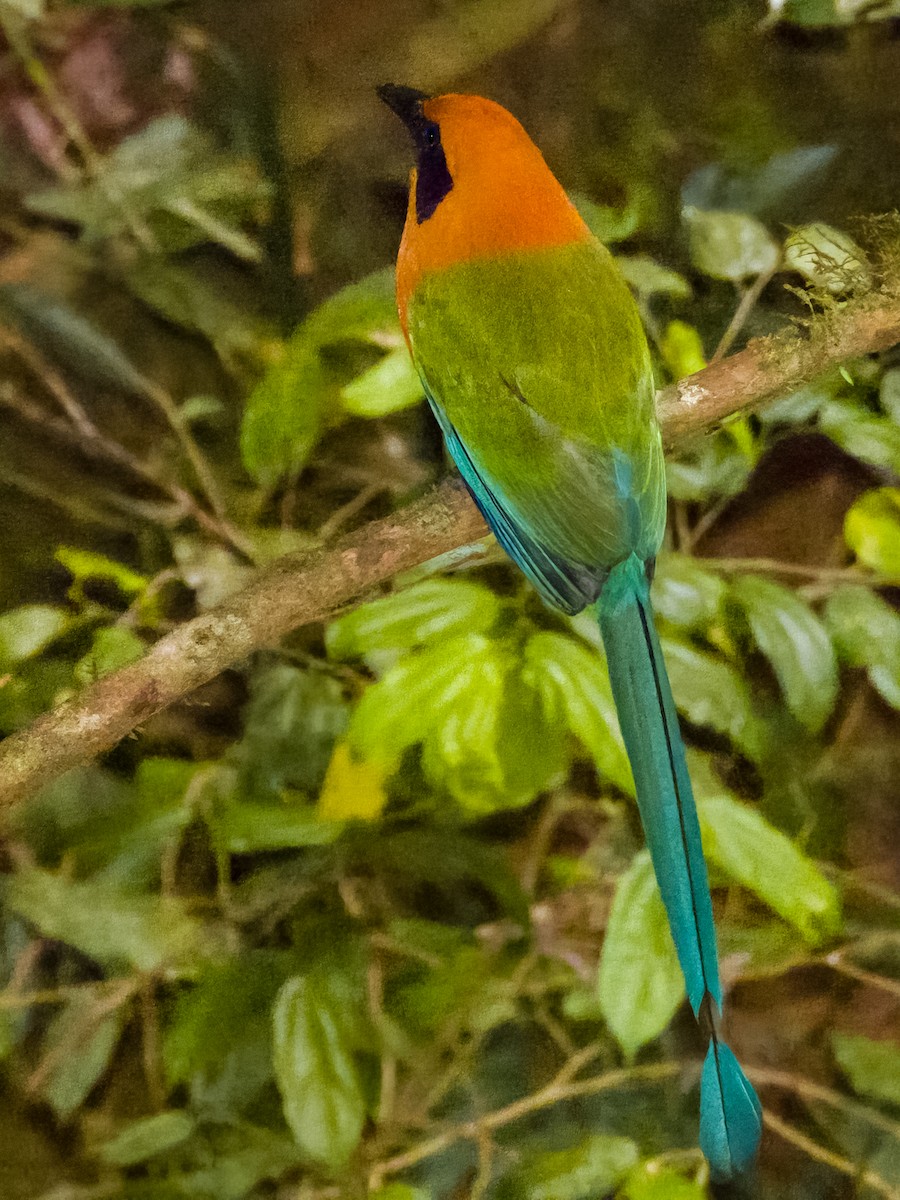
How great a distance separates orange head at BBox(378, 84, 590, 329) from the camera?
903 mm

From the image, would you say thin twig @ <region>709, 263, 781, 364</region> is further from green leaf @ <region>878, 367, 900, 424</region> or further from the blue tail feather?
the blue tail feather

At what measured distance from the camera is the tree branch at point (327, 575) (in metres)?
0.85

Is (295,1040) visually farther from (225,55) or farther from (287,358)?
(225,55)

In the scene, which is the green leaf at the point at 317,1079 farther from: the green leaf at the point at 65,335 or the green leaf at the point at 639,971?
the green leaf at the point at 65,335

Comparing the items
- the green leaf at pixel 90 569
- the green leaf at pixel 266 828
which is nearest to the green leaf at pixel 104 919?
the green leaf at pixel 266 828

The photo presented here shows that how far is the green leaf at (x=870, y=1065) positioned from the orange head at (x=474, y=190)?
103cm

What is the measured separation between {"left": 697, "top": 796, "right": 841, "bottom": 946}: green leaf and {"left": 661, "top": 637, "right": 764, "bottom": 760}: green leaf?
0.27 feet

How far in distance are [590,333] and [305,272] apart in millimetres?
353

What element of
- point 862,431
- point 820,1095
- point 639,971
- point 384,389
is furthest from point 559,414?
point 820,1095

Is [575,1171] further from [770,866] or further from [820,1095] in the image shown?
[770,866]

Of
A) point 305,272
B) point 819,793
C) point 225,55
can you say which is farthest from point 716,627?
point 225,55

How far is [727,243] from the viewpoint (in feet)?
3.18

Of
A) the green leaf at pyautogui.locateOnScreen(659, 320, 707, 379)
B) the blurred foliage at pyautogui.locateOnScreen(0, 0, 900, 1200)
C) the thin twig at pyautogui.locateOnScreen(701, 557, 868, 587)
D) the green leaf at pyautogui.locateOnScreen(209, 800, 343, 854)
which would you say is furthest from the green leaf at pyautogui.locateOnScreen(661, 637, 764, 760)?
the green leaf at pyautogui.locateOnScreen(209, 800, 343, 854)

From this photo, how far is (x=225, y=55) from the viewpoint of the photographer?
3.02 ft
